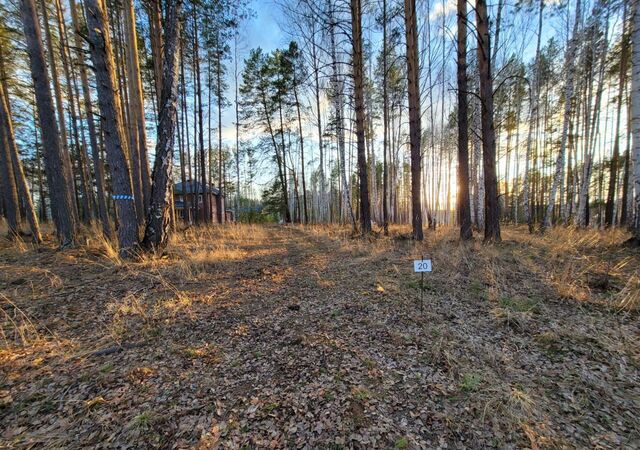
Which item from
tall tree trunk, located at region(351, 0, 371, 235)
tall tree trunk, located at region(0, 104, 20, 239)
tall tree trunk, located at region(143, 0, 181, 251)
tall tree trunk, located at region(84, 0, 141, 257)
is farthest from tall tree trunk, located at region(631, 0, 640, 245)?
tall tree trunk, located at region(0, 104, 20, 239)

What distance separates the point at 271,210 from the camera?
2917 cm

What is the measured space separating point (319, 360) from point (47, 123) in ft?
27.2

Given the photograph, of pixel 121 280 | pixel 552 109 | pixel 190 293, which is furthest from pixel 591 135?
pixel 121 280

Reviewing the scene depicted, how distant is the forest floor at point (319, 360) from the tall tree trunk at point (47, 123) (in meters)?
2.28

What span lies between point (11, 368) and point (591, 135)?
19.3m

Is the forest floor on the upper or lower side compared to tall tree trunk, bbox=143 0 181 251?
lower

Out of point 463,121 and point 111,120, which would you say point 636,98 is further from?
point 111,120

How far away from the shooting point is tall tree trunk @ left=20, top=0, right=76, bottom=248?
6.02 metres

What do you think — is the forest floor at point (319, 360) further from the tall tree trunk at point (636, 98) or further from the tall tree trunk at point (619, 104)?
the tall tree trunk at point (619, 104)

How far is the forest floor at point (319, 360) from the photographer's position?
5.65 feet

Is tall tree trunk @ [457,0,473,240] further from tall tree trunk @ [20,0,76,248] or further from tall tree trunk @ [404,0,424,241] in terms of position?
tall tree trunk @ [20,0,76,248]

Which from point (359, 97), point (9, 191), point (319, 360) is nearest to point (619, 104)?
point (359, 97)

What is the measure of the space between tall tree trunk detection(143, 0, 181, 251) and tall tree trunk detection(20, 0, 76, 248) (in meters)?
2.77

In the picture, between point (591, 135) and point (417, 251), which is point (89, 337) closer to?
point (417, 251)
